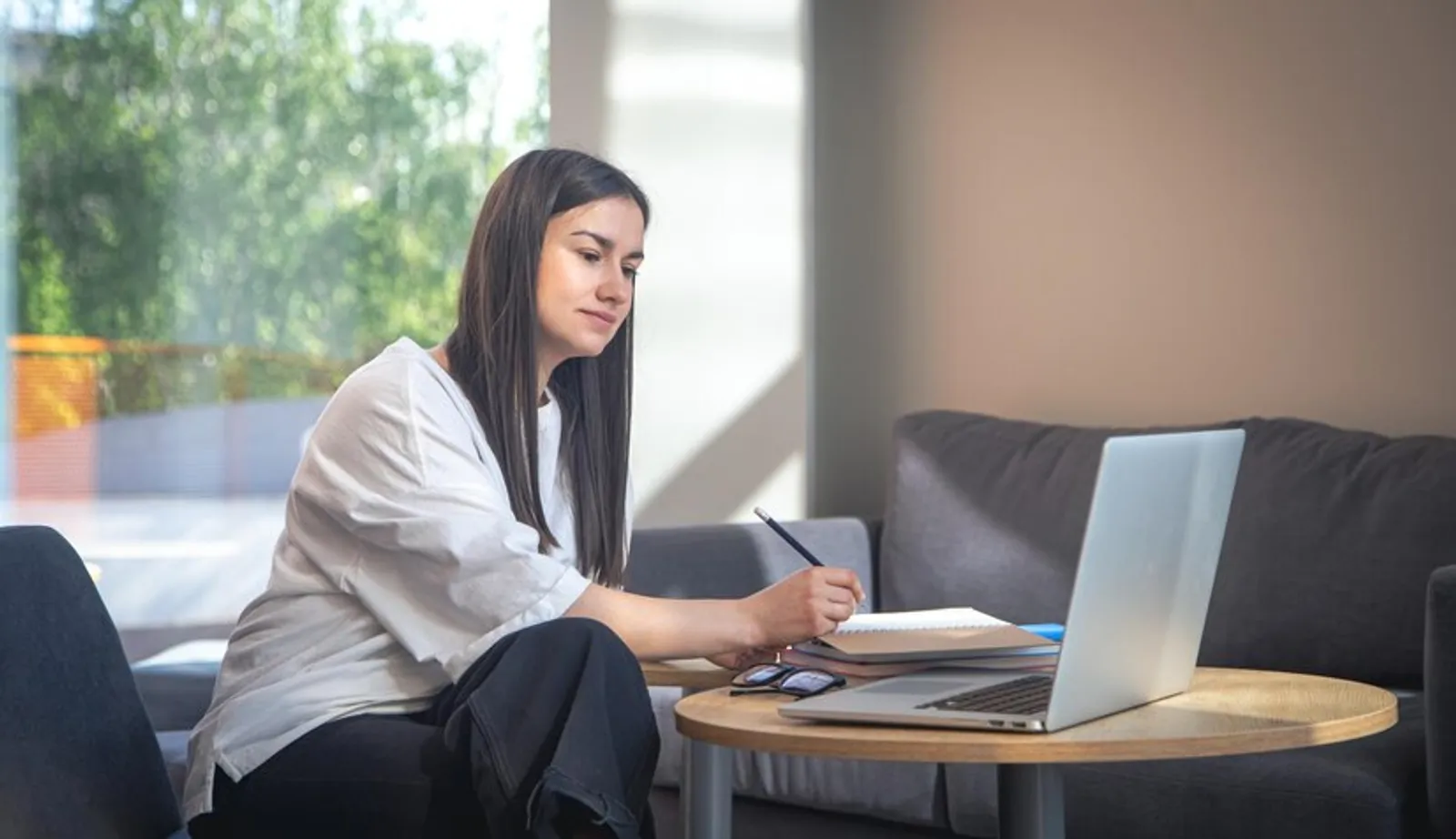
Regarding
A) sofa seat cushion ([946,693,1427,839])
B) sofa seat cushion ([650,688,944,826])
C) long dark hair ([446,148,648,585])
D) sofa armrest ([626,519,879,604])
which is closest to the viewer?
long dark hair ([446,148,648,585])

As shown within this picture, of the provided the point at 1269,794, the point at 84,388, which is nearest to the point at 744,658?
the point at 1269,794

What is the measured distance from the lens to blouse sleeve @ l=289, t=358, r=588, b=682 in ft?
5.79

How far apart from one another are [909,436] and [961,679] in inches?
70.8

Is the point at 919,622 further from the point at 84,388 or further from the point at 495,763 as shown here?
the point at 84,388

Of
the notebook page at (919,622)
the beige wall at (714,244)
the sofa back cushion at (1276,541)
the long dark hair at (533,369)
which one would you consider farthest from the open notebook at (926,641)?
the beige wall at (714,244)

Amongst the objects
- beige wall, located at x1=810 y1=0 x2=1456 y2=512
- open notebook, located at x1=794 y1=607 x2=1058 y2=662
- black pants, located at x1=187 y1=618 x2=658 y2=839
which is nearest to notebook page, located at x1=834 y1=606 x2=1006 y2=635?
open notebook, located at x1=794 y1=607 x2=1058 y2=662

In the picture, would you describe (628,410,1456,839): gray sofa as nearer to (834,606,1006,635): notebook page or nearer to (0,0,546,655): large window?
(834,606,1006,635): notebook page

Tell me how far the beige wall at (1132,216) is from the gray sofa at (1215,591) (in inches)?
10.2

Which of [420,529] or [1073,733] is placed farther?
[420,529]

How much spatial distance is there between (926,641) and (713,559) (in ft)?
4.42

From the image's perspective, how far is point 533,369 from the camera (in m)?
2.03

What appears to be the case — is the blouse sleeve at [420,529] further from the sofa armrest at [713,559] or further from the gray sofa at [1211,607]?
the sofa armrest at [713,559]

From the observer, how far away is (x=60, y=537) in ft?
5.89

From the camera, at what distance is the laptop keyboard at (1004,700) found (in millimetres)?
1461
